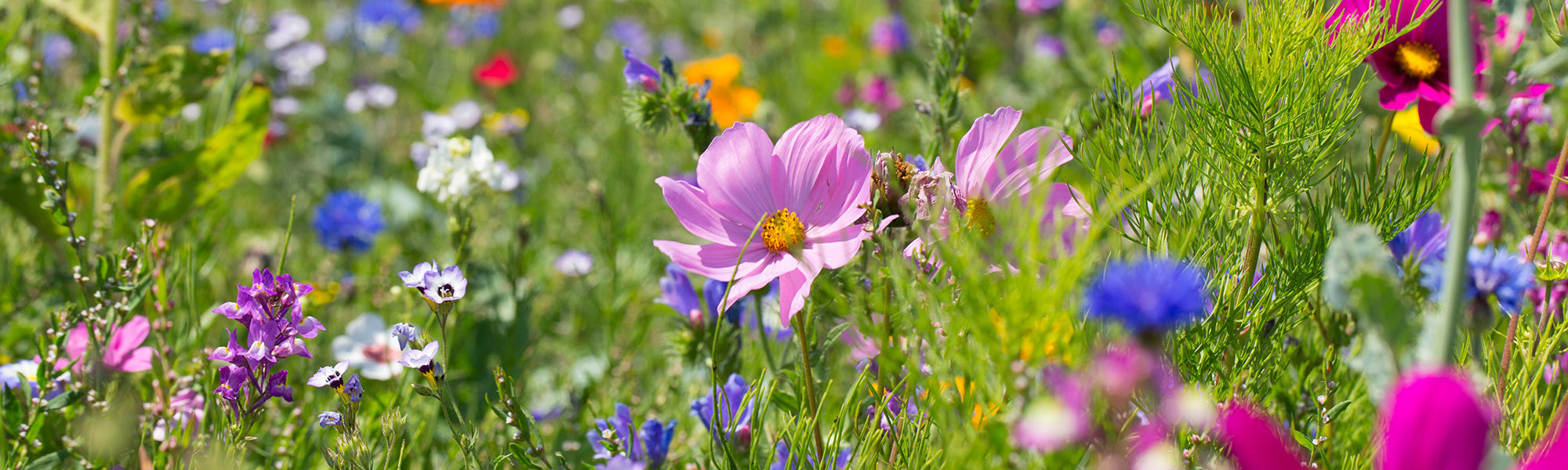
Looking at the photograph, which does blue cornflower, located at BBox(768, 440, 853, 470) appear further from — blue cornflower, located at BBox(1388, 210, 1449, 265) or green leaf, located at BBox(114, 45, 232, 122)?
green leaf, located at BBox(114, 45, 232, 122)

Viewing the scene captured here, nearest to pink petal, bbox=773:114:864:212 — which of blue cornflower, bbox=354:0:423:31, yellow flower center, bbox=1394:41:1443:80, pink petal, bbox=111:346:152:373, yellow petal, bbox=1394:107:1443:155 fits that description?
yellow flower center, bbox=1394:41:1443:80

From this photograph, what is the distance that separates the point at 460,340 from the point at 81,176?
582 millimetres

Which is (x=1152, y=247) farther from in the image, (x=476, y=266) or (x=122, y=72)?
(x=122, y=72)

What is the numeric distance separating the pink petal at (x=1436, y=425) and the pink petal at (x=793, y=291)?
27 cm

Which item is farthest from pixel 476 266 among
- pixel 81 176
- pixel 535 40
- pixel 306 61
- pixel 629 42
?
pixel 535 40

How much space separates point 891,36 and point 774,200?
174 centimetres

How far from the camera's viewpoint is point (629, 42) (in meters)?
2.72

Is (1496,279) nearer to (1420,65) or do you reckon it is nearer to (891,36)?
(1420,65)

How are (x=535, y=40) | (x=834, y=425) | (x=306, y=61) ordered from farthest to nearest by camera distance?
1. (x=535, y=40)
2. (x=306, y=61)
3. (x=834, y=425)

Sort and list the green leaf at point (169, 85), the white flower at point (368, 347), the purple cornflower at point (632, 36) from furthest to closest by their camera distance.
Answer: the purple cornflower at point (632, 36) < the green leaf at point (169, 85) < the white flower at point (368, 347)

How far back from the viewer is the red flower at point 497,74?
2.16 meters

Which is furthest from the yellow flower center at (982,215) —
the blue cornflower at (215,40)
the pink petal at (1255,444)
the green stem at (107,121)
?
the blue cornflower at (215,40)

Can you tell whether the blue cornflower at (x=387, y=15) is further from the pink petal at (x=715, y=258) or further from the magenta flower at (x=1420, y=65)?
the magenta flower at (x=1420, y=65)

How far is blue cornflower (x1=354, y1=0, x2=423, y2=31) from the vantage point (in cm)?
264
